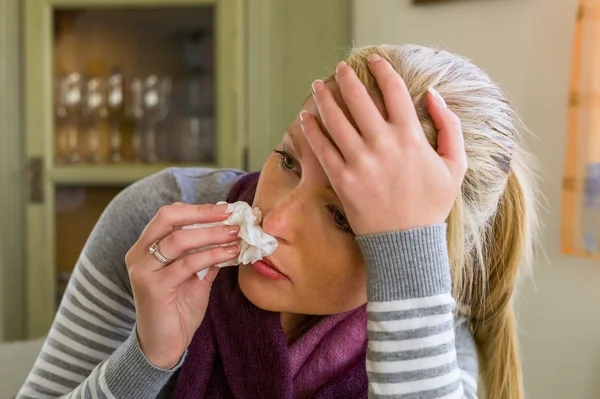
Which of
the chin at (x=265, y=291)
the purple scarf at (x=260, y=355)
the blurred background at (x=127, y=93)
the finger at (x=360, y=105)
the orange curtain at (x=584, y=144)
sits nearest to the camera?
the finger at (x=360, y=105)

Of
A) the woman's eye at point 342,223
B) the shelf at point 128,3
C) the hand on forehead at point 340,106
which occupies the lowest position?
the woman's eye at point 342,223

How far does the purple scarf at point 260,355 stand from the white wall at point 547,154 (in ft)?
2.46

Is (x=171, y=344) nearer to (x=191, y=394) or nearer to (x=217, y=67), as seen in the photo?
(x=191, y=394)

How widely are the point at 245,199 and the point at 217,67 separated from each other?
124 centimetres

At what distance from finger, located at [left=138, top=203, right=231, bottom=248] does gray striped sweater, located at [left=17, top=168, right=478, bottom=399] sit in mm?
163

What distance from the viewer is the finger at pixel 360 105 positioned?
71 cm

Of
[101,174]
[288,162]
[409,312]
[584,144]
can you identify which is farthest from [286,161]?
[101,174]

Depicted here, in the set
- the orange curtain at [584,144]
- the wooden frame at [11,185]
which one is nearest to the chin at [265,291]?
the orange curtain at [584,144]

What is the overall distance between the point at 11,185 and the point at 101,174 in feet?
1.01

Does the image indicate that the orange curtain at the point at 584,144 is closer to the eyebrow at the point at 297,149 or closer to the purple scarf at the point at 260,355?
the purple scarf at the point at 260,355

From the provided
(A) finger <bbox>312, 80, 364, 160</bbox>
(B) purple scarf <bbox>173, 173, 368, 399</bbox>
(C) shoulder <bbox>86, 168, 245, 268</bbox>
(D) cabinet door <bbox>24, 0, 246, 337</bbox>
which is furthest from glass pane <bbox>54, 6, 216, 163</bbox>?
(A) finger <bbox>312, 80, 364, 160</bbox>

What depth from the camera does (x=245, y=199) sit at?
999 mm

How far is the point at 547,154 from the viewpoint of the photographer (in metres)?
1.61

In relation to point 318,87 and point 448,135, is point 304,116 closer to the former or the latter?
point 318,87
